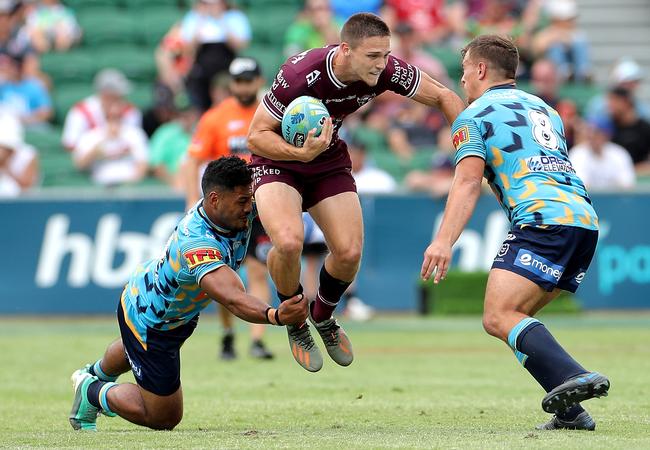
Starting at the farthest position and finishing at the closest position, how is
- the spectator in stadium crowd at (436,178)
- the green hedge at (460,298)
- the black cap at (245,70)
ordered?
1. the spectator in stadium crowd at (436,178)
2. the green hedge at (460,298)
3. the black cap at (245,70)

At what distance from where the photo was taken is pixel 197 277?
25.7 ft

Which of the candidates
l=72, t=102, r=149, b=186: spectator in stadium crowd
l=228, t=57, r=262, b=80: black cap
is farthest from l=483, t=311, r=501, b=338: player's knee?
l=72, t=102, r=149, b=186: spectator in stadium crowd

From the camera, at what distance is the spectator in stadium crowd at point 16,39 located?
2062cm

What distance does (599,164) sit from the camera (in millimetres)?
18344

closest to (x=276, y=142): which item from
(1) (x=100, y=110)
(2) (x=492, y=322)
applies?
(2) (x=492, y=322)

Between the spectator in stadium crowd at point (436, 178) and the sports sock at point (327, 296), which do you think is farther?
the spectator in stadium crowd at point (436, 178)

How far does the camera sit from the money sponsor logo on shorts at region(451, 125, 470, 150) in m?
7.79

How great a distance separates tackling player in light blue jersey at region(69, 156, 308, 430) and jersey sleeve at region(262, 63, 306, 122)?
1117 millimetres

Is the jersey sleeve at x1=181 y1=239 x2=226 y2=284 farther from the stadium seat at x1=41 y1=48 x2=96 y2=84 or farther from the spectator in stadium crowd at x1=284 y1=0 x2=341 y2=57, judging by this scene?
the stadium seat at x1=41 y1=48 x2=96 y2=84

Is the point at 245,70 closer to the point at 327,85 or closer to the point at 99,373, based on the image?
the point at 327,85

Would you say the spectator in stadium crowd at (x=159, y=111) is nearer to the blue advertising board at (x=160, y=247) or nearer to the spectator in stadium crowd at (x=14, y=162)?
the spectator in stadium crowd at (x=14, y=162)

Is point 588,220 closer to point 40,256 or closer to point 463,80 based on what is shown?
point 463,80

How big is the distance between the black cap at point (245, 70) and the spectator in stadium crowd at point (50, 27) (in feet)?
30.8

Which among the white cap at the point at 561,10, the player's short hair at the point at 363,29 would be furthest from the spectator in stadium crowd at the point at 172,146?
the player's short hair at the point at 363,29
